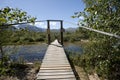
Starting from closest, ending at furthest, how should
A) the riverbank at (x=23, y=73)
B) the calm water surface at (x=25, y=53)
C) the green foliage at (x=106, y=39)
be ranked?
the green foliage at (x=106, y=39) < the riverbank at (x=23, y=73) < the calm water surface at (x=25, y=53)

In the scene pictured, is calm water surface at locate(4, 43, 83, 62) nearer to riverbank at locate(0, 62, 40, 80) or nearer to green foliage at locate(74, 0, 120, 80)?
riverbank at locate(0, 62, 40, 80)

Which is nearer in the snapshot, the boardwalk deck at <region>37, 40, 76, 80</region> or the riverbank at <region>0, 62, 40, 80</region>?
the boardwalk deck at <region>37, 40, 76, 80</region>

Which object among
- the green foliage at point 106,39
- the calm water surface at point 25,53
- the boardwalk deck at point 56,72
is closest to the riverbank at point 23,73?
the boardwalk deck at point 56,72

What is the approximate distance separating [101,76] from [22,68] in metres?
2.12

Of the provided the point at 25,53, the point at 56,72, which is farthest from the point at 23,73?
the point at 25,53

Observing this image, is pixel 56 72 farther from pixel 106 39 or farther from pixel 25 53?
pixel 25 53

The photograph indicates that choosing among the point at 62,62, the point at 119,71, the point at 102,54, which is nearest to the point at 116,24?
the point at 102,54

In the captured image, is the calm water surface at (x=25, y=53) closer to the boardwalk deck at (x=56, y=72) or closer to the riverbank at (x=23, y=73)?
the riverbank at (x=23, y=73)

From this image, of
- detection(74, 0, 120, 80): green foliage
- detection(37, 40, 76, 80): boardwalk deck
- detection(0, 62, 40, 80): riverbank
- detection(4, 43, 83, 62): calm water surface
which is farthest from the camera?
detection(4, 43, 83, 62): calm water surface

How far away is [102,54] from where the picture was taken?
443 cm

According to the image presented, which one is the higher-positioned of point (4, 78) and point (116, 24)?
point (116, 24)

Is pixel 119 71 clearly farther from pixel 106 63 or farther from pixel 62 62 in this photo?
pixel 62 62

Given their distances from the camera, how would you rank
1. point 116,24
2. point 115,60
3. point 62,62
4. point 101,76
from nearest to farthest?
1. point 116,24
2. point 115,60
3. point 101,76
4. point 62,62

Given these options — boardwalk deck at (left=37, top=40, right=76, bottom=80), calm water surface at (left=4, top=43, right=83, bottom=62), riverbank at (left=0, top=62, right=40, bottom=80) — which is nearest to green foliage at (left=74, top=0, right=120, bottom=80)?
boardwalk deck at (left=37, top=40, right=76, bottom=80)
